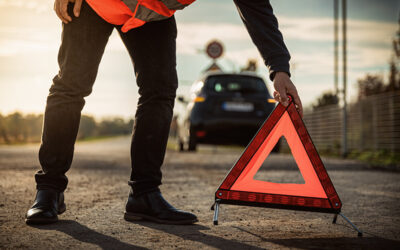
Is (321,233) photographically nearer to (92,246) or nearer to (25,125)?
(92,246)

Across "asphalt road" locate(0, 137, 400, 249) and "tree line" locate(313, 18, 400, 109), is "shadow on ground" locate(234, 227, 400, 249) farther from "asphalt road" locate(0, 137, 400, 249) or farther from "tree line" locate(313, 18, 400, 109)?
"tree line" locate(313, 18, 400, 109)

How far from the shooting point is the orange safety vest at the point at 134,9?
2.66 m

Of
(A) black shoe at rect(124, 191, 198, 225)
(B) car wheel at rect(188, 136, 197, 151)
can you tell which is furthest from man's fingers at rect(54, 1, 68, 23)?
(B) car wheel at rect(188, 136, 197, 151)

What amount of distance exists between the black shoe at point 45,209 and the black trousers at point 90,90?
6 cm

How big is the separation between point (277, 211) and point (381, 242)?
105 centimetres

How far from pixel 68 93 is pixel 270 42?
4.18 ft

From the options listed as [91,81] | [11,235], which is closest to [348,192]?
[91,81]

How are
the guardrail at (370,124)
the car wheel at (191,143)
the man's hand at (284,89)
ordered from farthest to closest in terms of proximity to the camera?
the guardrail at (370,124), the car wheel at (191,143), the man's hand at (284,89)

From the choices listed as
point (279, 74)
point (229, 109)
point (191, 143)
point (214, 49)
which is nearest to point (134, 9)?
point (279, 74)

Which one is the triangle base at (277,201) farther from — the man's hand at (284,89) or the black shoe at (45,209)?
the black shoe at (45,209)

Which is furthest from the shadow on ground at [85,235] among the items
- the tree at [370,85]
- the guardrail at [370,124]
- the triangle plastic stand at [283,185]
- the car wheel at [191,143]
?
the tree at [370,85]

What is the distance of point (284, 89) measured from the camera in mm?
2590

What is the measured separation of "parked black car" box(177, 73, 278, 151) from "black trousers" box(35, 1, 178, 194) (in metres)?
6.57

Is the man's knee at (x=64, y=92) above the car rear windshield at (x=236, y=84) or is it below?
below
